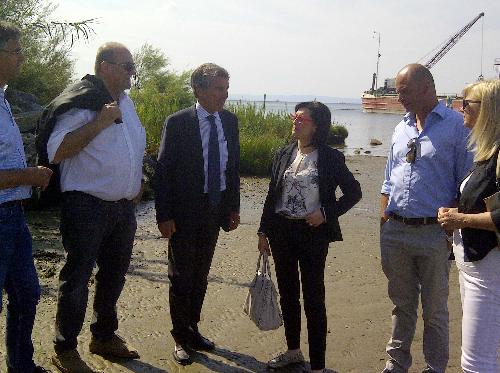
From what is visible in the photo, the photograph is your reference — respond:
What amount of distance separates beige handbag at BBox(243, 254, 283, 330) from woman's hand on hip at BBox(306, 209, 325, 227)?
52 centimetres

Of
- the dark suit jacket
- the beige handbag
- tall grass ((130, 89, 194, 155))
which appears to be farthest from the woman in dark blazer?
tall grass ((130, 89, 194, 155))

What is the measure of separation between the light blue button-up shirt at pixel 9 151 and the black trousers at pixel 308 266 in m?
1.75

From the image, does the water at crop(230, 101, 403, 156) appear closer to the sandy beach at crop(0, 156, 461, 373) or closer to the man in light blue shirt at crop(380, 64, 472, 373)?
the man in light blue shirt at crop(380, 64, 472, 373)

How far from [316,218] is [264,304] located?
30.2 inches

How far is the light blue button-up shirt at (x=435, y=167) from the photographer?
380cm

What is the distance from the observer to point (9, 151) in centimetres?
333

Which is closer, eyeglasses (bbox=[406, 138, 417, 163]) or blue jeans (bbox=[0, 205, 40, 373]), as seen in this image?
blue jeans (bbox=[0, 205, 40, 373])

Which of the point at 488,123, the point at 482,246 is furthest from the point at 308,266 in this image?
the point at 488,123

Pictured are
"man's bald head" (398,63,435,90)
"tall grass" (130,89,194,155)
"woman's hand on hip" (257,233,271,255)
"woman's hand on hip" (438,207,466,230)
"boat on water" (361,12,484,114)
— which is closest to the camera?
"woman's hand on hip" (438,207,466,230)

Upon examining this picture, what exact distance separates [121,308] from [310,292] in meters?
1.98

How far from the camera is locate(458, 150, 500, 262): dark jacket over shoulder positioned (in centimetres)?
303

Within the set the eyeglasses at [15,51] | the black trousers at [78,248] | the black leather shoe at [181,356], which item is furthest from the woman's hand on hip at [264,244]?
the eyeglasses at [15,51]

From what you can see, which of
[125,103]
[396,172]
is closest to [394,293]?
[396,172]

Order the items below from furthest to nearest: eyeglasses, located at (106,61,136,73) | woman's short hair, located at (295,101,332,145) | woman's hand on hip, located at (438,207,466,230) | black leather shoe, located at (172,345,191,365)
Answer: black leather shoe, located at (172,345,191,365)
woman's short hair, located at (295,101,332,145)
eyeglasses, located at (106,61,136,73)
woman's hand on hip, located at (438,207,466,230)
